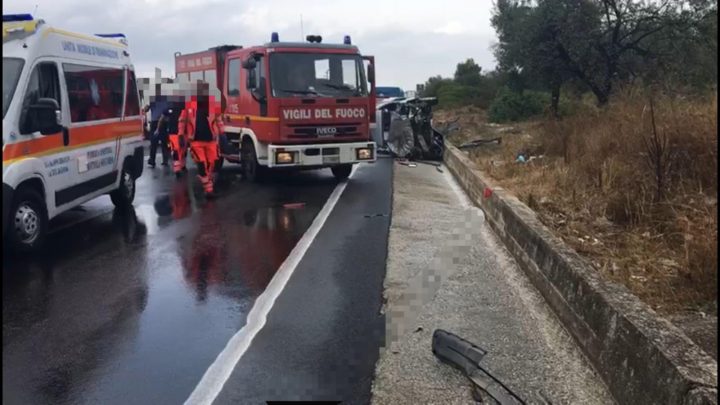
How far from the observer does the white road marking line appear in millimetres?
3666

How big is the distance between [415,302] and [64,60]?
17.0 ft

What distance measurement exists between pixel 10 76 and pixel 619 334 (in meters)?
6.24

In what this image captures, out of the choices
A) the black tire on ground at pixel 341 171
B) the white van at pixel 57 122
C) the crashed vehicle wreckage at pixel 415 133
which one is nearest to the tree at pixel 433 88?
the crashed vehicle wreckage at pixel 415 133

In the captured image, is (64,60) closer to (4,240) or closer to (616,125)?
(4,240)

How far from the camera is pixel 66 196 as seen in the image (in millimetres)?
7539

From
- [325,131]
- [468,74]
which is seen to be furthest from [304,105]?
[468,74]

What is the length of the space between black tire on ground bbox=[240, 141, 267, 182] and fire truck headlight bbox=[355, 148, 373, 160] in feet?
6.28

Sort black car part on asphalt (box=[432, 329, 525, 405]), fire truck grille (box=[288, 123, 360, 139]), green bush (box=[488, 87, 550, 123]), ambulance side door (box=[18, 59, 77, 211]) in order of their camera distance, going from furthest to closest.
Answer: green bush (box=[488, 87, 550, 123]) → fire truck grille (box=[288, 123, 360, 139]) → ambulance side door (box=[18, 59, 77, 211]) → black car part on asphalt (box=[432, 329, 525, 405])

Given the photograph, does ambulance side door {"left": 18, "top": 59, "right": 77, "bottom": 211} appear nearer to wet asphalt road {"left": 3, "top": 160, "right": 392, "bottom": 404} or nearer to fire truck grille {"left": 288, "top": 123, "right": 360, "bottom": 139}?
wet asphalt road {"left": 3, "top": 160, "right": 392, "bottom": 404}

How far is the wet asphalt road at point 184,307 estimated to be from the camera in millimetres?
3807

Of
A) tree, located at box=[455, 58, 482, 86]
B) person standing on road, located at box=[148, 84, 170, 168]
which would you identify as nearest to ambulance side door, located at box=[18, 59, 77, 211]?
person standing on road, located at box=[148, 84, 170, 168]

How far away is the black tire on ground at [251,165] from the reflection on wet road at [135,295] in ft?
8.37

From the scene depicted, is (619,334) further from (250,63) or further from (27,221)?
(250,63)

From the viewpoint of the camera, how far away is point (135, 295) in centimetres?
550
